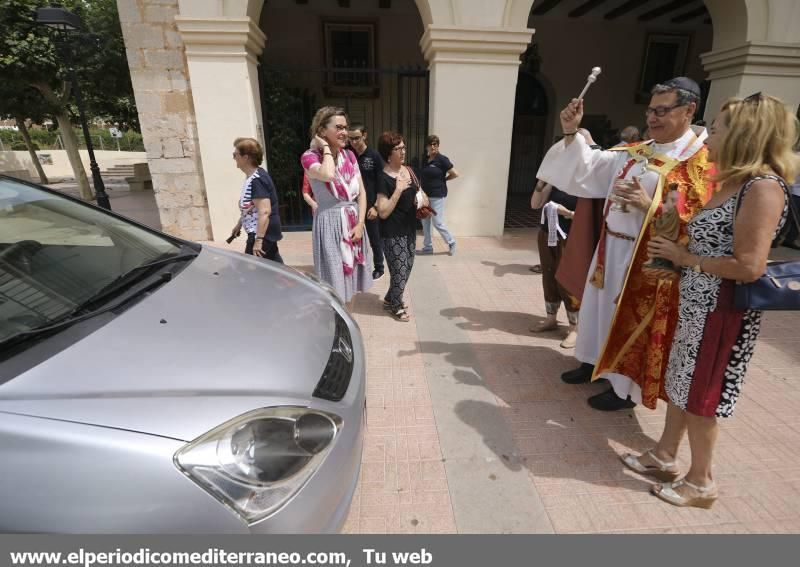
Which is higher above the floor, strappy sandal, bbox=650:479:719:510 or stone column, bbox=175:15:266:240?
stone column, bbox=175:15:266:240

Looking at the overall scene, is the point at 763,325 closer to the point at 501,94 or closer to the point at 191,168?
the point at 501,94

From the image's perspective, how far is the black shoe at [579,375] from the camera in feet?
10.5

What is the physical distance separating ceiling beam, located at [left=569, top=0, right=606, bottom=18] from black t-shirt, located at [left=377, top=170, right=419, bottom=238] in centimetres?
981

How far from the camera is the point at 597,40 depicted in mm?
11898

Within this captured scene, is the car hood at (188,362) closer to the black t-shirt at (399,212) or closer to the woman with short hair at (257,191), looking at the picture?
the woman with short hair at (257,191)

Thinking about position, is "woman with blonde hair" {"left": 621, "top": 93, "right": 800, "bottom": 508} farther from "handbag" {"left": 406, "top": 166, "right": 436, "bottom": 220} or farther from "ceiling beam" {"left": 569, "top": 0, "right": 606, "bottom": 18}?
"ceiling beam" {"left": 569, "top": 0, "right": 606, "bottom": 18}

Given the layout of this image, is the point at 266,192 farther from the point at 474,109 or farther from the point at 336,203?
the point at 474,109

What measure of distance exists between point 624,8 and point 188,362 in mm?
13376

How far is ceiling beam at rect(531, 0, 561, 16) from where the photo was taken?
10.4 meters

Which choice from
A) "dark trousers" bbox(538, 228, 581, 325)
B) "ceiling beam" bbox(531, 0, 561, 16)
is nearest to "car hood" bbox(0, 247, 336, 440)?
"dark trousers" bbox(538, 228, 581, 325)

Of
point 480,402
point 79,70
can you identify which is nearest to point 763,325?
point 480,402

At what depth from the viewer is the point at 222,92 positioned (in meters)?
6.38

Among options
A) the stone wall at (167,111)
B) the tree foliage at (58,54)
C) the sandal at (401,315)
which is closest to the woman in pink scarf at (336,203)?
the sandal at (401,315)

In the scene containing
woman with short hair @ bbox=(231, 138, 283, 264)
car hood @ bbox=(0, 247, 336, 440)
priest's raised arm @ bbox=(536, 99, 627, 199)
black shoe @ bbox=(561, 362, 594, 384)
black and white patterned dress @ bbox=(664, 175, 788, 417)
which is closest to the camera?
car hood @ bbox=(0, 247, 336, 440)
